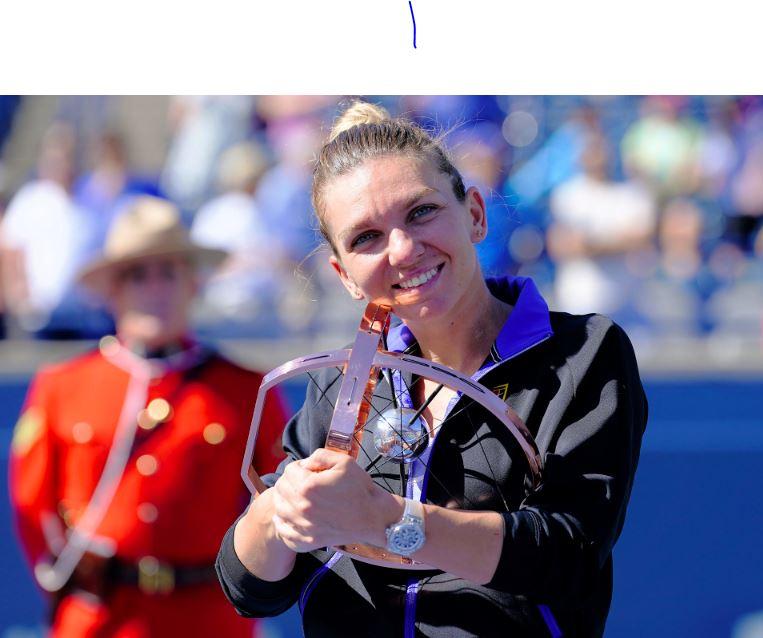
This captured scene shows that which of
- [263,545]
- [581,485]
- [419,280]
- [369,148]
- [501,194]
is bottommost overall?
[263,545]

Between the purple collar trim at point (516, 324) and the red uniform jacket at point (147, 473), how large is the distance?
142cm

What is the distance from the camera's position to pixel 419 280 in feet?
4.63

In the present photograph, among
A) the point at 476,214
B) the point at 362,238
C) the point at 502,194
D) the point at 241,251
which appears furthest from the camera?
the point at 241,251

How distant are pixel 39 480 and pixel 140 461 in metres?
0.31

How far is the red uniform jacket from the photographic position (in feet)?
9.73

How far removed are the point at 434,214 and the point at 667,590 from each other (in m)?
3.35

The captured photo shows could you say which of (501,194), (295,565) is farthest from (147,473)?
(501,194)

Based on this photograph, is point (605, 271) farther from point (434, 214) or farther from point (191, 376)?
point (434, 214)

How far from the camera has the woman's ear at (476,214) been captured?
1537 millimetres

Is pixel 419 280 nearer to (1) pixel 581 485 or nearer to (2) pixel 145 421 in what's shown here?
(1) pixel 581 485

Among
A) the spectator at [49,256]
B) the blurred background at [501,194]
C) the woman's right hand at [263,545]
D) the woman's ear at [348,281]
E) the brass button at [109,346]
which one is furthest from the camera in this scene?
the spectator at [49,256]

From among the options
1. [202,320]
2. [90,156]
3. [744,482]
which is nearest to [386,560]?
[744,482]

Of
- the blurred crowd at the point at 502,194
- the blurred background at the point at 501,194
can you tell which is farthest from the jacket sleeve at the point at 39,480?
the blurred crowd at the point at 502,194

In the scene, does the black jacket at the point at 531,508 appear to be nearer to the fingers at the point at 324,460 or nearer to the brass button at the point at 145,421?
the fingers at the point at 324,460
